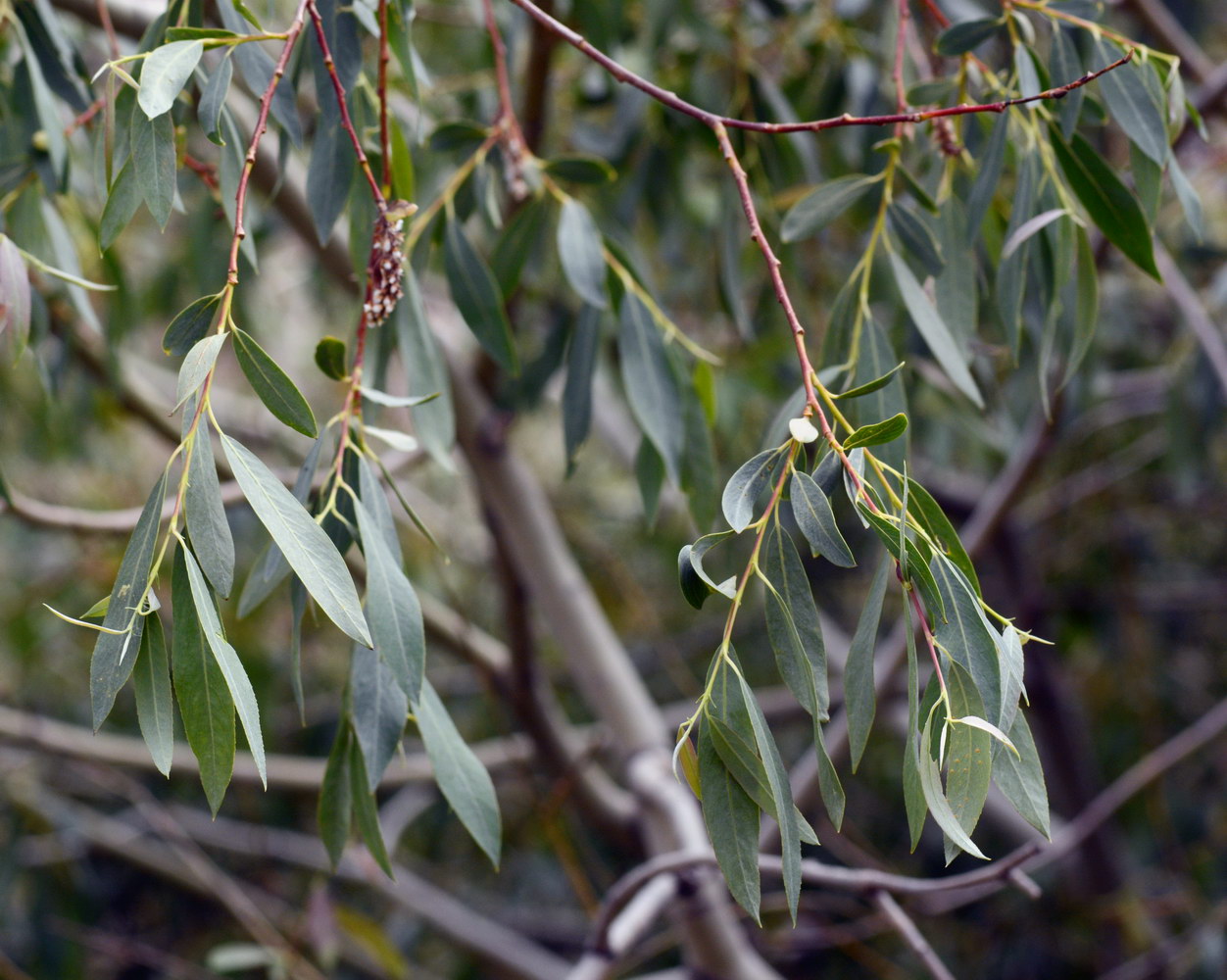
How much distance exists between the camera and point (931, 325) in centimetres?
57

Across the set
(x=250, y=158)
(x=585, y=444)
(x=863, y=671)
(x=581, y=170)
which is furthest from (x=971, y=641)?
(x=585, y=444)

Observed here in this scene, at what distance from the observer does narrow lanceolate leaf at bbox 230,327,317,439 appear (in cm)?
42

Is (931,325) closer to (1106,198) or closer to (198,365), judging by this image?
(1106,198)

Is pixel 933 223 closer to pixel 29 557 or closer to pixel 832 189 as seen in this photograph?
pixel 832 189

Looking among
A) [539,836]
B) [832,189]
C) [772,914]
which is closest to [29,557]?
[539,836]

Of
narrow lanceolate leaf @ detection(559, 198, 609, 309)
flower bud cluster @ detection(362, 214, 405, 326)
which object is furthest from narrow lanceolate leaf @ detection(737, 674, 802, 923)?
narrow lanceolate leaf @ detection(559, 198, 609, 309)

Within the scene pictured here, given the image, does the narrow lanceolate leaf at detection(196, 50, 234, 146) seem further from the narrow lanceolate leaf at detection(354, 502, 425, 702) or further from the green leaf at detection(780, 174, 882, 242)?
the green leaf at detection(780, 174, 882, 242)

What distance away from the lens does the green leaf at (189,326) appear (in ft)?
1.43

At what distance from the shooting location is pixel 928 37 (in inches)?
47.3

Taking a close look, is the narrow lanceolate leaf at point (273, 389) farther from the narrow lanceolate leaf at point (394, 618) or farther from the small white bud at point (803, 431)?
the small white bud at point (803, 431)

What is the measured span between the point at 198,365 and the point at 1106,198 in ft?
1.64

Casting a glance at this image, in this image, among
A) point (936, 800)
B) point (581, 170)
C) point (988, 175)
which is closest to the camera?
point (936, 800)

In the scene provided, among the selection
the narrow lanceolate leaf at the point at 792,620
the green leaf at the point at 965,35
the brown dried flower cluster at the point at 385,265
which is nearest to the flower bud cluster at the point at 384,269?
the brown dried flower cluster at the point at 385,265

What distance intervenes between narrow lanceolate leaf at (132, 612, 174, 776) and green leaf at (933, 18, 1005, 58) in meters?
0.49
